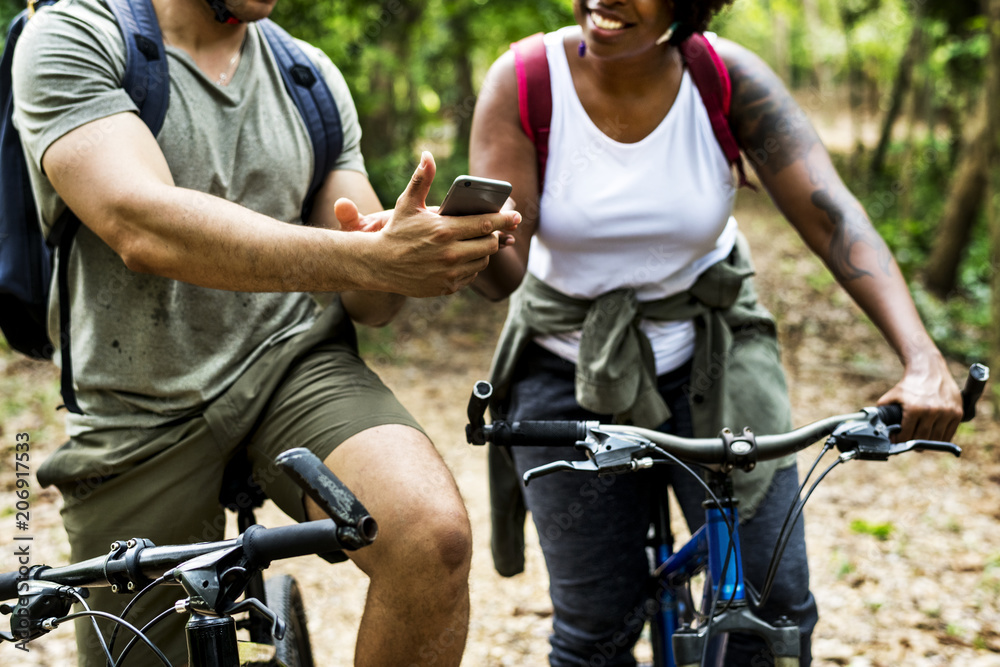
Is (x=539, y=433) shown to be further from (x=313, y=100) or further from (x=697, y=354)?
(x=313, y=100)

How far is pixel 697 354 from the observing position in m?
2.56

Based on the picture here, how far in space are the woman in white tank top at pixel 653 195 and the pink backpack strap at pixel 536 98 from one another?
0.06 feet

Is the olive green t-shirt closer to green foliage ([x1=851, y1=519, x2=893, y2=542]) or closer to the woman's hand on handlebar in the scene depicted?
the woman's hand on handlebar

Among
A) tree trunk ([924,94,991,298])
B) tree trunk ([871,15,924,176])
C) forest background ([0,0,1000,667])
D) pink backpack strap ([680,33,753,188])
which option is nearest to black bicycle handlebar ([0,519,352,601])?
pink backpack strap ([680,33,753,188])

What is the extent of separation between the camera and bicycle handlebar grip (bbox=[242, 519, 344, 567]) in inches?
53.2

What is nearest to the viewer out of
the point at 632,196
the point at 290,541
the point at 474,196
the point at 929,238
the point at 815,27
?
the point at 290,541

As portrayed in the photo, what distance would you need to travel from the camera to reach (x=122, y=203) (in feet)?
6.15

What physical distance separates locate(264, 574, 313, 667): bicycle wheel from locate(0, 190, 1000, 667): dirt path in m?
1.72

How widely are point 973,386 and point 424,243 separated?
1.37 meters

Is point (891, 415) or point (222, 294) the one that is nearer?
point (891, 415)

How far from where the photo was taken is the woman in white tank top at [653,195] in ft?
7.90

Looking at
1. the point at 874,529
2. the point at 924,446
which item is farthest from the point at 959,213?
the point at 924,446

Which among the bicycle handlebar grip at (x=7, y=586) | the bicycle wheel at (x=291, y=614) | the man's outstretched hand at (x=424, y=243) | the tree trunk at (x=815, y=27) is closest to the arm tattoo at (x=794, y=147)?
the man's outstretched hand at (x=424, y=243)

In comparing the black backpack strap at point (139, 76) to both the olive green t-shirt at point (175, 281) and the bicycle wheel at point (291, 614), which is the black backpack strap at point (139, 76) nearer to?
the olive green t-shirt at point (175, 281)
